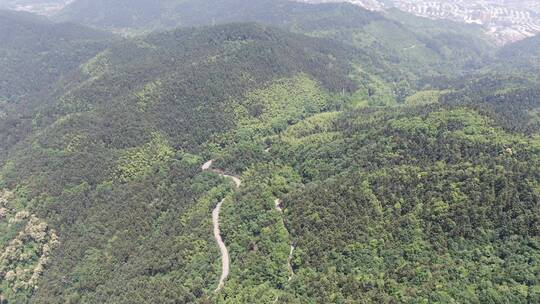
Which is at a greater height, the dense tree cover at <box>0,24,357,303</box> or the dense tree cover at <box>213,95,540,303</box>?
the dense tree cover at <box>213,95,540,303</box>

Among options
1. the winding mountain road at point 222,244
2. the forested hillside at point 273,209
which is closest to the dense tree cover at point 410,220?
the forested hillside at point 273,209

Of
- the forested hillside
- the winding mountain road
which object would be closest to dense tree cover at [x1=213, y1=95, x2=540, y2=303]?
the forested hillside

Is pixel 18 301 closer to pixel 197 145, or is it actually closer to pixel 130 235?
pixel 130 235

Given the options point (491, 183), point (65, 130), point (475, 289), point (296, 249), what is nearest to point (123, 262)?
point (296, 249)

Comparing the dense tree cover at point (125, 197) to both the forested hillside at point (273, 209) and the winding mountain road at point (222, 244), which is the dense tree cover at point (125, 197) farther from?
the winding mountain road at point (222, 244)

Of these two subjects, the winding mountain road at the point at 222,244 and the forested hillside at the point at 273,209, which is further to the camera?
the winding mountain road at the point at 222,244

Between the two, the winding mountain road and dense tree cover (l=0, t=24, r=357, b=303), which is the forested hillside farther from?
the winding mountain road

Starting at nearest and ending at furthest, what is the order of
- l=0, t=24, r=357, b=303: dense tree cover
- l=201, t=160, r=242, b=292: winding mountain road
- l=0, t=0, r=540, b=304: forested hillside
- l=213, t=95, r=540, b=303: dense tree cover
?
l=213, t=95, r=540, b=303: dense tree cover, l=0, t=0, r=540, b=304: forested hillside, l=201, t=160, r=242, b=292: winding mountain road, l=0, t=24, r=357, b=303: dense tree cover

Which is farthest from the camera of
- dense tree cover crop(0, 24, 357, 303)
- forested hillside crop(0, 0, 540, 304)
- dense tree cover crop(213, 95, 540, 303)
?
dense tree cover crop(0, 24, 357, 303)

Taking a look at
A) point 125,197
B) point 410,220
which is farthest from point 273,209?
point 125,197

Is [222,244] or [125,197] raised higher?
[222,244]

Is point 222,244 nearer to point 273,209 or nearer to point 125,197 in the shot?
point 273,209

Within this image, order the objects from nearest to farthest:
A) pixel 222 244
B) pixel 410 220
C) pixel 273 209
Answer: pixel 410 220, pixel 222 244, pixel 273 209

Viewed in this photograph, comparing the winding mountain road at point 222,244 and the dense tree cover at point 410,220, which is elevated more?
the dense tree cover at point 410,220
